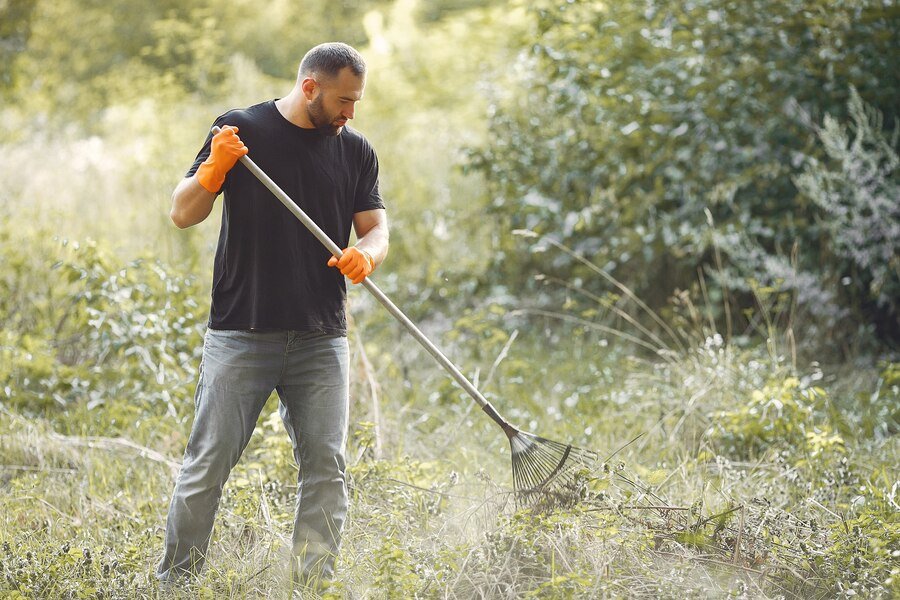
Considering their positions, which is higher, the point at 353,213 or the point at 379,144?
the point at 353,213

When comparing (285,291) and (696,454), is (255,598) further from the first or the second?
(696,454)

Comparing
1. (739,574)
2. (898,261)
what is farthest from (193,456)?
(898,261)

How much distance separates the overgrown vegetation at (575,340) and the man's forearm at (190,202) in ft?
3.44

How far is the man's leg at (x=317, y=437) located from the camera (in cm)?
271

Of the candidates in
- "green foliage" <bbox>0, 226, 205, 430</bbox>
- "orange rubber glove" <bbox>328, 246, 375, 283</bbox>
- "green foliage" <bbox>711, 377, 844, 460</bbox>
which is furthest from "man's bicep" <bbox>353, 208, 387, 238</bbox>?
"green foliage" <bbox>711, 377, 844, 460</bbox>

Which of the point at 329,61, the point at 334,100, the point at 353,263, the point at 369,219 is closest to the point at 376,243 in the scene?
the point at 369,219

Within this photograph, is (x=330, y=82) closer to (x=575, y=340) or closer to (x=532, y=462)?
(x=532, y=462)

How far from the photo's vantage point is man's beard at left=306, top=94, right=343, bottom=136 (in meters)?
2.58

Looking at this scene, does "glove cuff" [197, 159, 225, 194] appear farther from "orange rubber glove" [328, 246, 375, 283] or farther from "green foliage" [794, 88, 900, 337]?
"green foliage" [794, 88, 900, 337]

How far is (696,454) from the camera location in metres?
3.84

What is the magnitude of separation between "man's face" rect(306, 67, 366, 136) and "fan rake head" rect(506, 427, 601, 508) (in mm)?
1152

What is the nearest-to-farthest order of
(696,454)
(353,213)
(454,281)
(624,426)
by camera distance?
1. (353,213)
2. (696,454)
3. (624,426)
4. (454,281)

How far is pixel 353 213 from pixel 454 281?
3.16m

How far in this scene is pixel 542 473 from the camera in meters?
2.95
